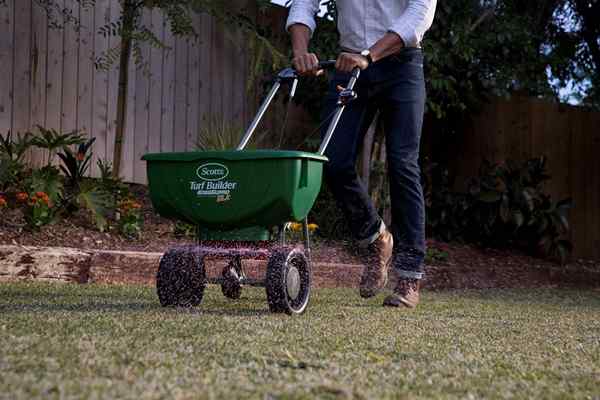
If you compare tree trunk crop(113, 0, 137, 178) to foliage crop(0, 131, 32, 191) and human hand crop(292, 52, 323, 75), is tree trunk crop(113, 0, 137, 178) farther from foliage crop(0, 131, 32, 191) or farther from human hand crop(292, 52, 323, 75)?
human hand crop(292, 52, 323, 75)

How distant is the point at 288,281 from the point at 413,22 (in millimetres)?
1239

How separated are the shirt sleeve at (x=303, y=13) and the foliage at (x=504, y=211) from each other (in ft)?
12.5

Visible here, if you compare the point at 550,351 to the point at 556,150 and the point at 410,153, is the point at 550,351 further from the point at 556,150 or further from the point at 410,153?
the point at 556,150

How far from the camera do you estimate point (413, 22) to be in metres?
3.81

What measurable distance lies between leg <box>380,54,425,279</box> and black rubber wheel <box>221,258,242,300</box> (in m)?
0.69

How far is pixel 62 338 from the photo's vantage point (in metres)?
2.43

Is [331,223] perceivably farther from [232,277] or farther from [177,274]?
[177,274]

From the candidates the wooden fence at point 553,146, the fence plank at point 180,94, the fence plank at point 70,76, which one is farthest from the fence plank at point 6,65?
the wooden fence at point 553,146

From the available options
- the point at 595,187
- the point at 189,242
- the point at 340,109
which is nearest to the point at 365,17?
the point at 340,109

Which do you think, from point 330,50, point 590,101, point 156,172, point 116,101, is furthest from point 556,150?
point 156,172

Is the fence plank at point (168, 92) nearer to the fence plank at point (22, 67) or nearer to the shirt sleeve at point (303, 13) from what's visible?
the fence plank at point (22, 67)

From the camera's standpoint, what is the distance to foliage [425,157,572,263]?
7.65 meters

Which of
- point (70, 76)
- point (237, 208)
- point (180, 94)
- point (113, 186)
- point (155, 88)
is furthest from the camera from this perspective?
point (180, 94)

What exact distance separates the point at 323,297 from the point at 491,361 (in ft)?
6.70
